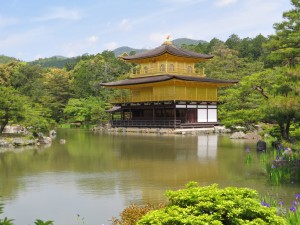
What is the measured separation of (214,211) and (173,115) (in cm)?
3009

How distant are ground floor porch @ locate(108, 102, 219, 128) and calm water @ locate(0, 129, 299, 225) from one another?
16.0m

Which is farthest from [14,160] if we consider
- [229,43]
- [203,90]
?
[229,43]

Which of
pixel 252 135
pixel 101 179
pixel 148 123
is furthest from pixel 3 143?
pixel 148 123

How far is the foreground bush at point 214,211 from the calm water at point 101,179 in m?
2.66

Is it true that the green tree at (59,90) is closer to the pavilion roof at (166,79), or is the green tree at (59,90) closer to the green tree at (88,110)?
the green tree at (88,110)

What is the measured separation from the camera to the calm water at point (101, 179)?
740cm

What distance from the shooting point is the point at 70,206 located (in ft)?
25.1

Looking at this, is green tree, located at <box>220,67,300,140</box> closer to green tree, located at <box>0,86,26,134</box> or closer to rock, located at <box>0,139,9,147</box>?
green tree, located at <box>0,86,26,134</box>

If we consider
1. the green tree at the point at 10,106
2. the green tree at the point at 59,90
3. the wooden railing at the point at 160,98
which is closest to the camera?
the green tree at the point at 10,106

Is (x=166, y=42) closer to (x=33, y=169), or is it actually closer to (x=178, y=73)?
(x=178, y=73)

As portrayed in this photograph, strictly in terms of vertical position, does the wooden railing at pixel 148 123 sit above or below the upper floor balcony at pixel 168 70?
A: below

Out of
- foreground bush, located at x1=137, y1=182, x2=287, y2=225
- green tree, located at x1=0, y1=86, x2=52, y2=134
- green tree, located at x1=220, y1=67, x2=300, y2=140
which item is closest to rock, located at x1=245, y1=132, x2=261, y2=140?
green tree, located at x1=220, y1=67, x2=300, y2=140

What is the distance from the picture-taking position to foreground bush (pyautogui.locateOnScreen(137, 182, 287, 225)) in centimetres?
392

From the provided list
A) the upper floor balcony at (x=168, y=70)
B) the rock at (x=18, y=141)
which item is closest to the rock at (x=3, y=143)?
the rock at (x=18, y=141)
